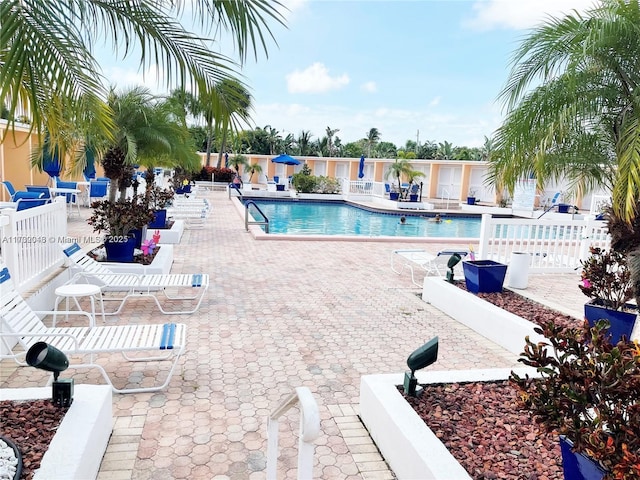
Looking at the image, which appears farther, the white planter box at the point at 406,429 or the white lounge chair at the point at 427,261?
the white lounge chair at the point at 427,261

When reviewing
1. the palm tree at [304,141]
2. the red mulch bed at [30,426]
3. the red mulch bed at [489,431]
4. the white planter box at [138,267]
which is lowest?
the red mulch bed at [489,431]

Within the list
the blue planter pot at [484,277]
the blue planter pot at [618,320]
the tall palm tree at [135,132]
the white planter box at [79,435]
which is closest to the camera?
the white planter box at [79,435]

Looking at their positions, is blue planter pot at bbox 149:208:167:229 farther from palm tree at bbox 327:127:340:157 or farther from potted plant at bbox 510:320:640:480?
palm tree at bbox 327:127:340:157

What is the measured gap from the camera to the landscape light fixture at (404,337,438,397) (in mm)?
3031

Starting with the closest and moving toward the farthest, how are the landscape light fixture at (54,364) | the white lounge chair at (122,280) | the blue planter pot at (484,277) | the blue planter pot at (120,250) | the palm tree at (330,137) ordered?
the landscape light fixture at (54,364)
the white lounge chair at (122,280)
the blue planter pot at (484,277)
the blue planter pot at (120,250)
the palm tree at (330,137)

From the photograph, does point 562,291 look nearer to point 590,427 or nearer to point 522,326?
point 522,326

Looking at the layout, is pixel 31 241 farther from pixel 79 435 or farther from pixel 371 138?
pixel 371 138

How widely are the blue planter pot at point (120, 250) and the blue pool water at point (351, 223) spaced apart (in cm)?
802

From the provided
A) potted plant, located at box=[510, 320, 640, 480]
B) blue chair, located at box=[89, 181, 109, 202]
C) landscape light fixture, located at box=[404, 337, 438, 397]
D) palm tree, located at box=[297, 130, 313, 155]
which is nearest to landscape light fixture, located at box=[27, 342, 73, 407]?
landscape light fixture, located at box=[404, 337, 438, 397]

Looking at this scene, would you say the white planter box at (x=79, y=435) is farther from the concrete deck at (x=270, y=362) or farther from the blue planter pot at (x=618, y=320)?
the blue planter pot at (x=618, y=320)

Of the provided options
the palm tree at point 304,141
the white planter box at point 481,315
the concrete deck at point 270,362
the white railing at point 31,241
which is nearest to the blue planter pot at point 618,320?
the white planter box at point 481,315

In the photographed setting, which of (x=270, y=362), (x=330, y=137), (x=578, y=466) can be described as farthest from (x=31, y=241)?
(x=330, y=137)

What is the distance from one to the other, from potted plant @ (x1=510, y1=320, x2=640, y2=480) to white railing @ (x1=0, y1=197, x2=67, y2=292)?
4593mm

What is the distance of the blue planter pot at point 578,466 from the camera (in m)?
1.97
